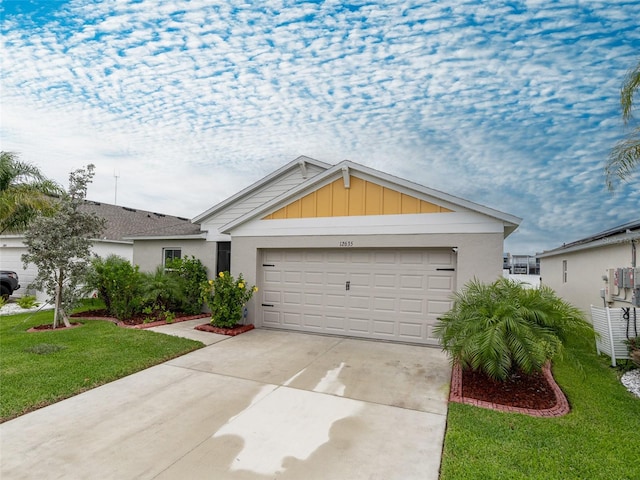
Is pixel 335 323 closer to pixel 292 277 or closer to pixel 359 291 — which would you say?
pixel 359 291

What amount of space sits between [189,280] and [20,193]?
21.0 ft

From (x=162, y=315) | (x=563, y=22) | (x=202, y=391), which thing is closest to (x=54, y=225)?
(x=162, y=315)

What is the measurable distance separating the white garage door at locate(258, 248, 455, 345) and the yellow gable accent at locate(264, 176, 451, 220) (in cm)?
98

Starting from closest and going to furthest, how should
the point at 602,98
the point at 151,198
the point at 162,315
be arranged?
the point at 602,98
the point at 162,315
the point at 151,198

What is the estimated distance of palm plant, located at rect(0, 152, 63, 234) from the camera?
38.7 ft

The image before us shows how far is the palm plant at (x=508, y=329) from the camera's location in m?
5.10

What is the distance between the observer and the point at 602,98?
9.02 meters

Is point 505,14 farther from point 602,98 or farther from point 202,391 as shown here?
point 202,391

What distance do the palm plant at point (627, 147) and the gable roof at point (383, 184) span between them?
1939 mm

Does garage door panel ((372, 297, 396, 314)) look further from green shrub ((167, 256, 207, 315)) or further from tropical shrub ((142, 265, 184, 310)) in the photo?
tropical shrub ((142, 265, 184, 310))

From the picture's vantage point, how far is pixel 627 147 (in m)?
6.71

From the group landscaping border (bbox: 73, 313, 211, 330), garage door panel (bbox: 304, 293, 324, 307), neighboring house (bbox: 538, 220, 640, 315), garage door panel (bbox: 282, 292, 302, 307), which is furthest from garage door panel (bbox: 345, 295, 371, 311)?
neighboring house (bbox: 538, 220, 640, 315)

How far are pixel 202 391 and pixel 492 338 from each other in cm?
427

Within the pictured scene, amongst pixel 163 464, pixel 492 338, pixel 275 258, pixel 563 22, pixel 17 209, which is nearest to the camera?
pixel 163 464
